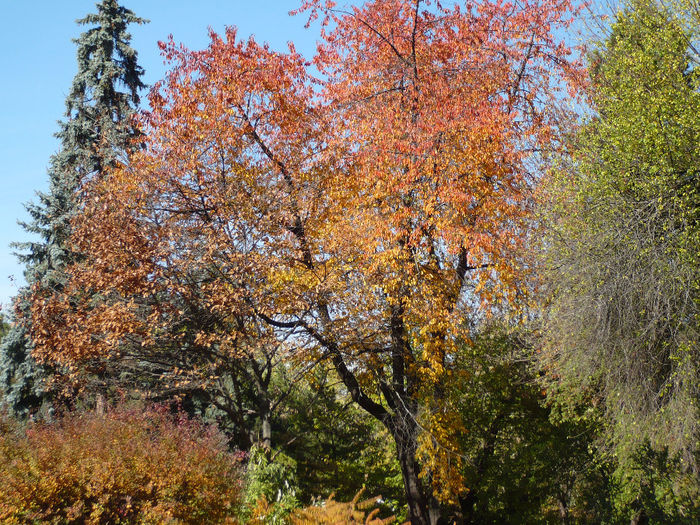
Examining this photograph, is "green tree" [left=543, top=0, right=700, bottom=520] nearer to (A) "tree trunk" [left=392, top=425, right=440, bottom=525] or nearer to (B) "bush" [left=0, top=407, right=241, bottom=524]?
(A) "tree trunk" [left=392, top=425, right=440, bottom=525]

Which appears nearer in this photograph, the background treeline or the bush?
the bush

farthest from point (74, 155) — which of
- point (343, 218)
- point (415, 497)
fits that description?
point (415, 497)

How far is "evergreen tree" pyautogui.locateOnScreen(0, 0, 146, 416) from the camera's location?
18.5 m

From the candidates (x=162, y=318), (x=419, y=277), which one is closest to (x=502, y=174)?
(x=419, y=277)

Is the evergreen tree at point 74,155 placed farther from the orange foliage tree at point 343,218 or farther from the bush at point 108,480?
the bush at point 108,480

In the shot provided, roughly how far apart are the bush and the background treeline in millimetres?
88

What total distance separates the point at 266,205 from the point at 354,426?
1190 centimetres

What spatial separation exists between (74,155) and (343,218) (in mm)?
11648

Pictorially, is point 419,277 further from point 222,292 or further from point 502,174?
point 222,292

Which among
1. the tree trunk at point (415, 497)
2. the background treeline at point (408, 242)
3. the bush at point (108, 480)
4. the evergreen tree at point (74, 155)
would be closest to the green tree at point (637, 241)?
the background treeline at point (408, 242)

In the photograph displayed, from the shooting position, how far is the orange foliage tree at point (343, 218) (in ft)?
37.6

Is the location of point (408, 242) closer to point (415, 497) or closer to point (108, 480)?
point (415, 497)

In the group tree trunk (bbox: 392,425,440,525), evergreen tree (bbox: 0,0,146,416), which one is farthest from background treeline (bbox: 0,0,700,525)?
evergreen tree (bbox: 0,0,146,416)

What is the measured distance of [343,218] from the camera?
40.9ft
